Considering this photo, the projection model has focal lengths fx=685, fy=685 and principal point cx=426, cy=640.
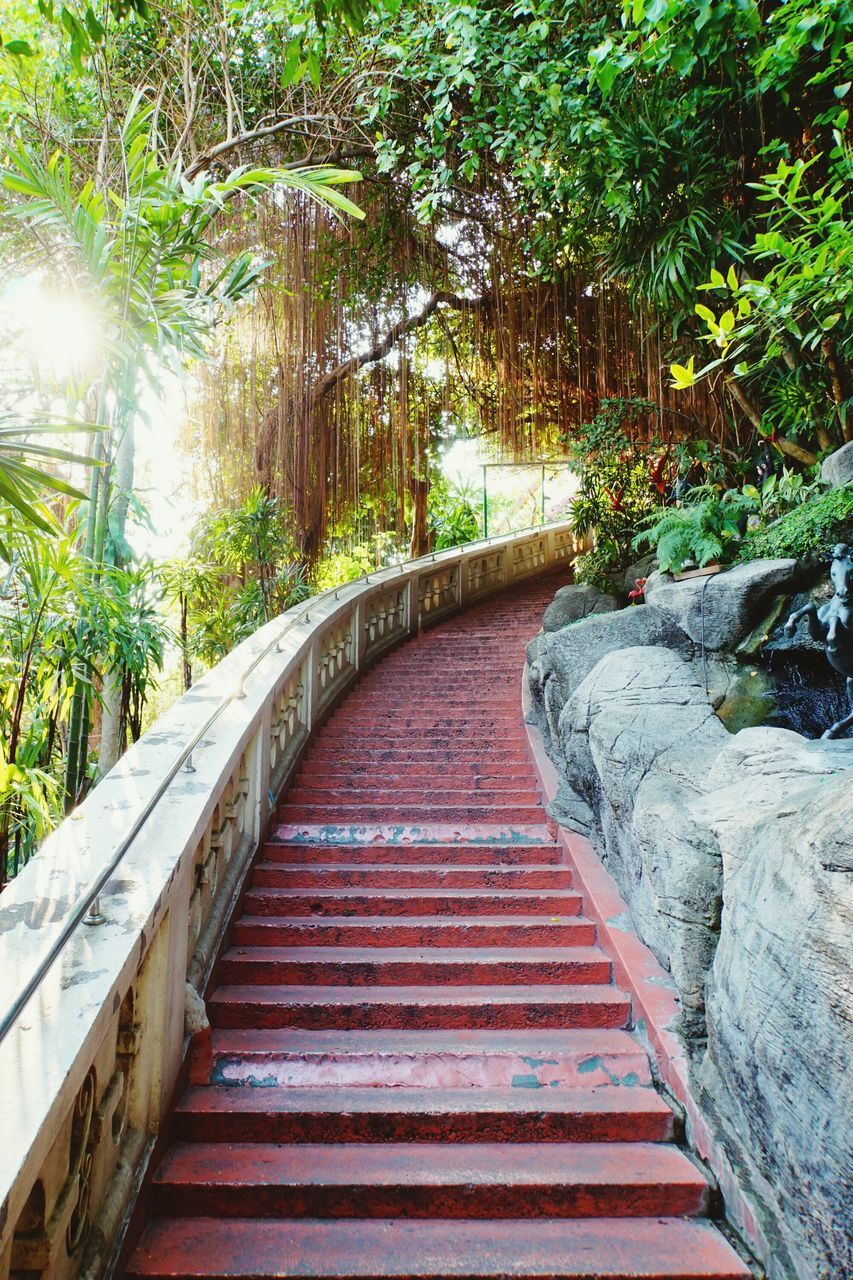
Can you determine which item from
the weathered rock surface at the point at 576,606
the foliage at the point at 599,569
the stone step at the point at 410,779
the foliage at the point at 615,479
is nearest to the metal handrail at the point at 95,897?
the stone step at the point at 410,779

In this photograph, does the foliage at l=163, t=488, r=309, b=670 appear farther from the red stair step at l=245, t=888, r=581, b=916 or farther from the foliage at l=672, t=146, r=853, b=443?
the foliage at l=672, t=146, r=853, b=443

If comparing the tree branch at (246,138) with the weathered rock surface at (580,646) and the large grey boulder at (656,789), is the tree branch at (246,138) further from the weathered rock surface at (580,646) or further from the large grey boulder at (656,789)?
the large grey boulder at (656,789)

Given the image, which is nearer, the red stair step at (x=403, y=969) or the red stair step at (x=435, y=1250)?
the red stair step at (x=435, y=1250)

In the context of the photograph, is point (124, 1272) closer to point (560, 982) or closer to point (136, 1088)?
point (136, 1088)

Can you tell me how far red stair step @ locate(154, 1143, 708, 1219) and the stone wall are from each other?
0.29 m

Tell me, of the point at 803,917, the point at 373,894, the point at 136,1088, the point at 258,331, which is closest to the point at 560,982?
the point at 373,894

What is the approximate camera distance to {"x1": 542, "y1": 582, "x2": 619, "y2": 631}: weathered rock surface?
727 cm

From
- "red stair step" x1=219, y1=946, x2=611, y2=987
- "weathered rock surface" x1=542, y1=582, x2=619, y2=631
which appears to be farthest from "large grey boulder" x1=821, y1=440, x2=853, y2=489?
"red stair step" x1=219, y1=946, x2=611, y2=987

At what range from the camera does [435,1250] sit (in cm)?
188

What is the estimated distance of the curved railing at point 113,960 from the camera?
1.33 m

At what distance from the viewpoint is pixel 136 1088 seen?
1906mm

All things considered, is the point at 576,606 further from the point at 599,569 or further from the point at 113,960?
the point at 113,960

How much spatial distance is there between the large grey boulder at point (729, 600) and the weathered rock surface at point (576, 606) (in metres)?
2.17

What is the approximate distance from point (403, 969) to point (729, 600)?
11.0 feet
